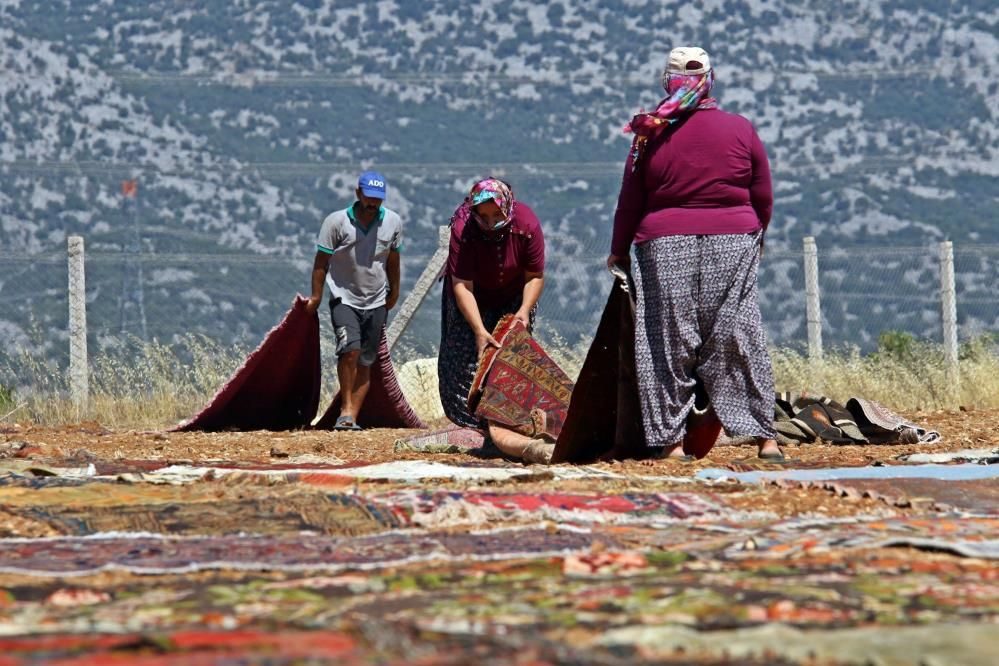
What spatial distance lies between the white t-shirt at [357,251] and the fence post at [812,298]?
4.82m

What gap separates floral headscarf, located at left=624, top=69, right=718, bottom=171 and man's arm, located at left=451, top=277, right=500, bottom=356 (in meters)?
1.53

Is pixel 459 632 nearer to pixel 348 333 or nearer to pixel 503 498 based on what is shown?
pixel 503 498

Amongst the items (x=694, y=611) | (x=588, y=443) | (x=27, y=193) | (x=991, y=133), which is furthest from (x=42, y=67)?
(x=694, y=611)

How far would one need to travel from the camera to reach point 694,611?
154 inches

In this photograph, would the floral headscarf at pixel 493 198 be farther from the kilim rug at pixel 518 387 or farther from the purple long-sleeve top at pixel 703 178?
the purple long-sleeve top at pixel 703 178

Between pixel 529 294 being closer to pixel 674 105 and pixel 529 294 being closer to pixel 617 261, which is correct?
pixel 617 261

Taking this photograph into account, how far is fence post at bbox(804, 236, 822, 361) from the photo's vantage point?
15.6 metres

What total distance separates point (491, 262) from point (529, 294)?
0.26 metres

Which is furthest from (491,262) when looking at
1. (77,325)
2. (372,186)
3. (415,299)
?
(77,325)

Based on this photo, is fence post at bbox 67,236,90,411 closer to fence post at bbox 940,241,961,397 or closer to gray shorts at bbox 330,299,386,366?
gray shorts at bbox 330,299,386,366

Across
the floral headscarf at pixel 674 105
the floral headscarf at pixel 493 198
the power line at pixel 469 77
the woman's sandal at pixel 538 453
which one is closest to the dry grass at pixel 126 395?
the floral headscarf at pixel 493 198

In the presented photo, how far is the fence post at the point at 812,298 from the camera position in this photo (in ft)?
51.2

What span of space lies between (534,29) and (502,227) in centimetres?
6424

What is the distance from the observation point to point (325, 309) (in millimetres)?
31234
